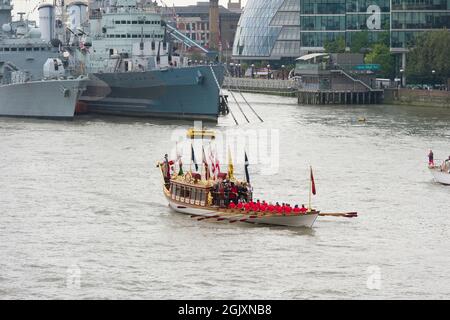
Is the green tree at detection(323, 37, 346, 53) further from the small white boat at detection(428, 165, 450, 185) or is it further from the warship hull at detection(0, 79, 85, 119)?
the small white boat at detection(428, 165, 450, 185)

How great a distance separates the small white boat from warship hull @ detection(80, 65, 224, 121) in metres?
41.2

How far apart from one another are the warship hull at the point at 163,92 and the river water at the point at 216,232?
22000mm

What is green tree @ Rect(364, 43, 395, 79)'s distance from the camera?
14038 centimetres

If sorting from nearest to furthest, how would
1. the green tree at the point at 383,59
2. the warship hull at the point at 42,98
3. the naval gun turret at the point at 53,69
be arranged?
1. the warship hull at the point at 42,98
2. the naval gun turret at the point at 53,69
3. the green tree at the point at 383,59

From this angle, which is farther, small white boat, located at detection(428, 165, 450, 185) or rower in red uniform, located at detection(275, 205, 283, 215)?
small white boat, located at detection(428, 165, 450, 185)

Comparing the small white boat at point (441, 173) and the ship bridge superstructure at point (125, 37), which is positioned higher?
the ship bridge superstructure at point (125, 37)

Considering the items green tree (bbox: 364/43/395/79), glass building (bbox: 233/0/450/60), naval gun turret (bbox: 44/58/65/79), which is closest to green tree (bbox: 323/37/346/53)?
glass building (bbox: 233/0/450/60)

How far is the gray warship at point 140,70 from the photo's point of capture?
102 m

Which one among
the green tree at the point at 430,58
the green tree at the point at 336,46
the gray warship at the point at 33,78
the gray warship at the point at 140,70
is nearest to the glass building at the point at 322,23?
the green tree at the point at 336,46

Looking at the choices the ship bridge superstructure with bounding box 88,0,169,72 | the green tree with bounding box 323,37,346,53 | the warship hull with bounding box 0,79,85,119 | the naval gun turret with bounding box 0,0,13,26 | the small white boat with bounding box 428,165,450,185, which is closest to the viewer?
the small white boat with bounding box 428,165,450,185

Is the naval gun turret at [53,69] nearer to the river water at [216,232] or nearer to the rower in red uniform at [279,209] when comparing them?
the river water at [216,232]
